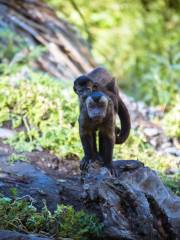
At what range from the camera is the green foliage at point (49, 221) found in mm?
4195

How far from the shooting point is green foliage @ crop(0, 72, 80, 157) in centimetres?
Result: 683

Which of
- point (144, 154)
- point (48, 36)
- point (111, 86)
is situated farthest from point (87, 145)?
point (48, 36)

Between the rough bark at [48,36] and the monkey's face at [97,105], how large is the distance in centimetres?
500

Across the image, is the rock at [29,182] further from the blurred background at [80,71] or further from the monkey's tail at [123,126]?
the monkey's tail at [123,126]

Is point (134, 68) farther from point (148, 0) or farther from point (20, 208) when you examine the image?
point (20, 208)

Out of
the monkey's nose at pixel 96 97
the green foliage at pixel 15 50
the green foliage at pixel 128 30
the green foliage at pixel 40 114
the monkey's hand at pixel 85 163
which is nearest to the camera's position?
the monkey's nose at pixel 96 97

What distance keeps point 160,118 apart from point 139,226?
4.95 m

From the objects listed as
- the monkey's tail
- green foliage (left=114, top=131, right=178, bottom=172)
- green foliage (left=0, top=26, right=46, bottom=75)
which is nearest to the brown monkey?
the monkey's tail

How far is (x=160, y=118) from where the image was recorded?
9133 millimetres

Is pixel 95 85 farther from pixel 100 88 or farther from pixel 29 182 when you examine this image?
pixel 29 182

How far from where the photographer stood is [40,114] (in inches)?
287

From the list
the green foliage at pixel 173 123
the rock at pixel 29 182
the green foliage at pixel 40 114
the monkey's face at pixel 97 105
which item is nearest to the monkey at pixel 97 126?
the monkey's face at pixel 97 105

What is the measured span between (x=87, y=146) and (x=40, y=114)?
2.55 m

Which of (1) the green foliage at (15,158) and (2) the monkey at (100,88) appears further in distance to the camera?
(1) the green foliage at (15,158)
